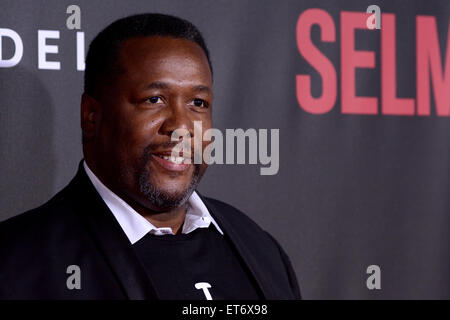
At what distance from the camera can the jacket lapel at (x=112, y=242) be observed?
115cm

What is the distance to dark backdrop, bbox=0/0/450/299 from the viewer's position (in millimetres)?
1551

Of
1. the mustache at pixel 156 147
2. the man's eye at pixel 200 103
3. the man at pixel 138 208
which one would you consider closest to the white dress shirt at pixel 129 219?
the man at pixel 138 208

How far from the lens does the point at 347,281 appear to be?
5.81ft

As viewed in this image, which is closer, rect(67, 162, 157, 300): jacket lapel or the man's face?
rect(67, 162, 157, 300): jacket lapel

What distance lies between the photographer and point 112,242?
3.92 ft

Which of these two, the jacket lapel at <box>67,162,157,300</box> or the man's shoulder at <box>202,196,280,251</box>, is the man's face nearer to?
the jacket lapel at <box>67,162,157,300</box>

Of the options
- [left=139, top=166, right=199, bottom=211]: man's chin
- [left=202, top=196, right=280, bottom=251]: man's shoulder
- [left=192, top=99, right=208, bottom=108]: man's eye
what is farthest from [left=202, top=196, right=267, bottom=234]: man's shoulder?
[left=192, top=99, right=208, bottom=108]: man's eye

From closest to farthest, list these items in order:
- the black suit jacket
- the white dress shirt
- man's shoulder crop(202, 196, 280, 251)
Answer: the black suit jacket, the white dress shirt, man's shoulder crop(202, 196, 280, 251)

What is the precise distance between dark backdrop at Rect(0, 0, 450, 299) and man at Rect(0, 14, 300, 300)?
0.19m

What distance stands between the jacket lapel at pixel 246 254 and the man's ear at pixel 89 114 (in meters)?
0.32

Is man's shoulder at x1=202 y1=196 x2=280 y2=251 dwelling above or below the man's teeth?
below

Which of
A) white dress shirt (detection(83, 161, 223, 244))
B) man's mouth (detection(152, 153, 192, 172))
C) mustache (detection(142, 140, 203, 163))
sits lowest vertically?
white dress shirt (detection(83, 161, 223, 244))

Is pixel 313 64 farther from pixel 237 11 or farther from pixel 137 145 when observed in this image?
pixel 137 145

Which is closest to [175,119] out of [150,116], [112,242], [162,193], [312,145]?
[150,116]
